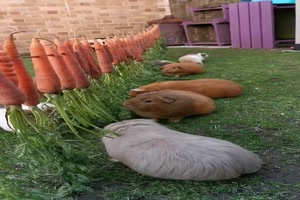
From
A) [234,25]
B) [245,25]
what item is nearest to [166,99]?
[245,25]

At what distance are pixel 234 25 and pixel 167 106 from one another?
304 cm

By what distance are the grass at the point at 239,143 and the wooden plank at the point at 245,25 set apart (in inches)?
89.1

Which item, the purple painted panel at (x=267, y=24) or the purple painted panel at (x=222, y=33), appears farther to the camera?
the purple painted panel at (x=222, y=33)

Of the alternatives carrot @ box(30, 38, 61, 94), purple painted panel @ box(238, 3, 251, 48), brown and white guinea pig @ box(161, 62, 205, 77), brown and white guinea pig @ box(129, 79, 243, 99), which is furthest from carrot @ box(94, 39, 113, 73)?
purple painted panel @ box(238, 3, 251, 48)

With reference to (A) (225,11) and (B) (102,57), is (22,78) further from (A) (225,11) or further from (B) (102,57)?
(A) (225,11)

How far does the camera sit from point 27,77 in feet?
2.23

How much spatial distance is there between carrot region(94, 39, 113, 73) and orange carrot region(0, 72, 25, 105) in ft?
1.79

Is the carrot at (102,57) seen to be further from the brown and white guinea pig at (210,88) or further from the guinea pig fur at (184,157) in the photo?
the guinea pig fur at (184,157)

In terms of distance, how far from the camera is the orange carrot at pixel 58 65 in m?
0.75

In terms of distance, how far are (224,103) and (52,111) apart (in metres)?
0.65

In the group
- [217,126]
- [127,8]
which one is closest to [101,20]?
[127,8]

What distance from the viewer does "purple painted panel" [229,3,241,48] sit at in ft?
12.5

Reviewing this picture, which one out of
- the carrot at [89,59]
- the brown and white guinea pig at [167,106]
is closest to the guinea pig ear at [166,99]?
the brown and white guinea pig at [167,106]

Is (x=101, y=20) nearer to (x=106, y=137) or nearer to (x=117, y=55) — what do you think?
(x=117, y=55)
